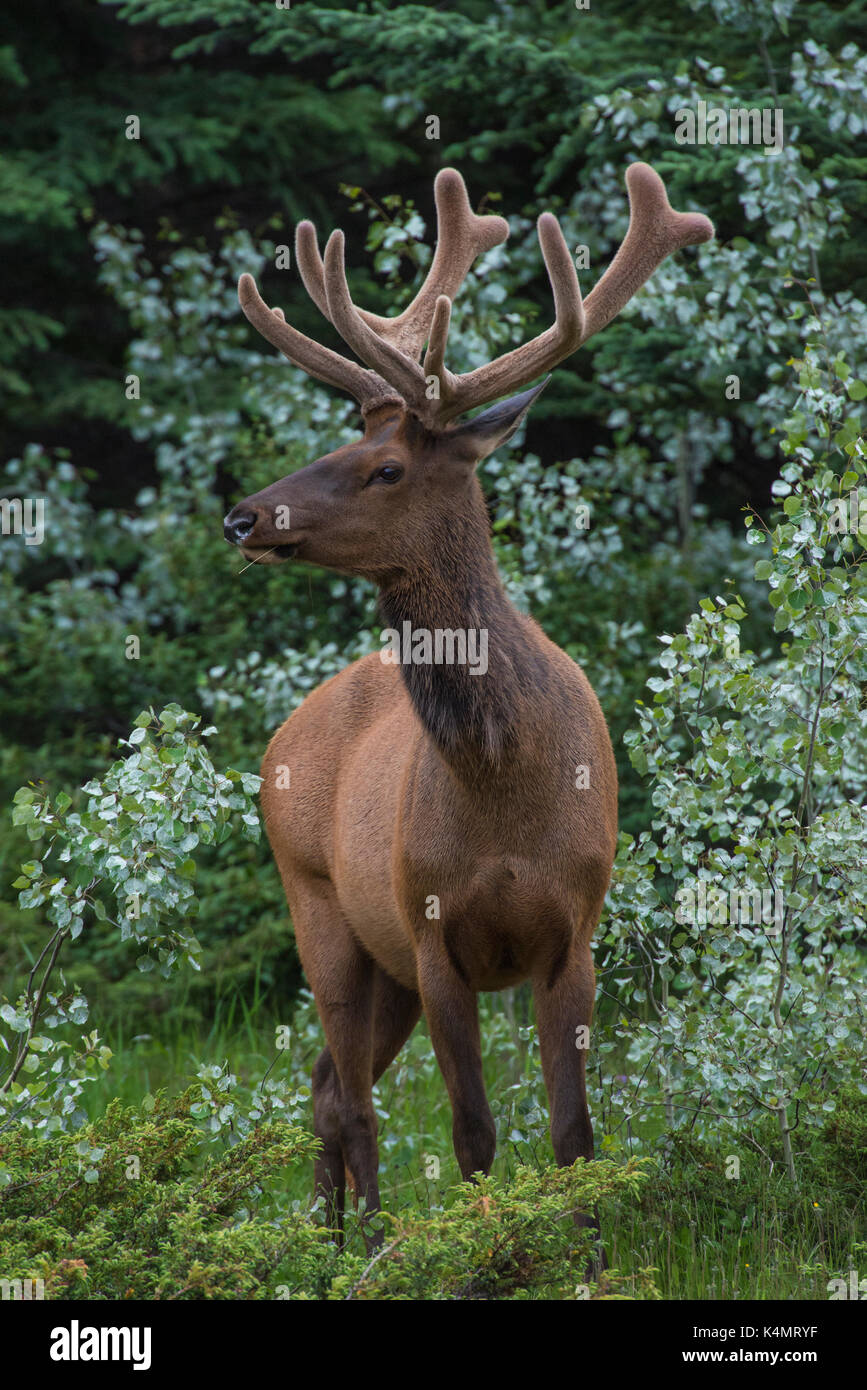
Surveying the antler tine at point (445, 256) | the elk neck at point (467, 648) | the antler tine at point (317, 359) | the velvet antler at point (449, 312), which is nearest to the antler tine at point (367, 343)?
the velvet antler at point (449, 312)

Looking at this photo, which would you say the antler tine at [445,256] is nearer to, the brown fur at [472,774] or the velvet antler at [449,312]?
the velvet antler at [449,312]

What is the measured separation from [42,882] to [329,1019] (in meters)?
1.22

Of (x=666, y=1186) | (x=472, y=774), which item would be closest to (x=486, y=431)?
(x=472, y=774)

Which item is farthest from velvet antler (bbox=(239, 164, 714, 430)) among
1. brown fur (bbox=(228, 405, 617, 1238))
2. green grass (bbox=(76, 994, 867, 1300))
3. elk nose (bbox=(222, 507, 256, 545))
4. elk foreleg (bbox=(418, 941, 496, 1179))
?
green grass (bbox=(76, 994, 867, 1300))

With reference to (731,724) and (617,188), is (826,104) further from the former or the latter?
(731,724)

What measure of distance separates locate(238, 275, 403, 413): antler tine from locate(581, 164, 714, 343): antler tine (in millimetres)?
636

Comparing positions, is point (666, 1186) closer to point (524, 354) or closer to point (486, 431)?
point (486, 431)

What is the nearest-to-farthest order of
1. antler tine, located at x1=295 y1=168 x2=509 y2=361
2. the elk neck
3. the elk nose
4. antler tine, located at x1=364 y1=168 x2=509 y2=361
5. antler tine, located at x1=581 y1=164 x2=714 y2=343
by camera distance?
the elk nose
the elk neck
antler tine, located at x1=581 y1=164 x2=714 y2=343
antler tine, located at x1=295 y1=168 x2=509 y2=361
antler tine, located at x1=364 y1=168 x2=509 y2=361

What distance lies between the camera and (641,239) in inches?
180

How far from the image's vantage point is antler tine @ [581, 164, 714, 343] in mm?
4527

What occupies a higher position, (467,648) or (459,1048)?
(467,648)

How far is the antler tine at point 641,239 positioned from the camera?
453 cm

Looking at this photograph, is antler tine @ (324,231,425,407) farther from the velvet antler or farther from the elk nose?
the elk nose

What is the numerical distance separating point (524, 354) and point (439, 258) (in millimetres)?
856
